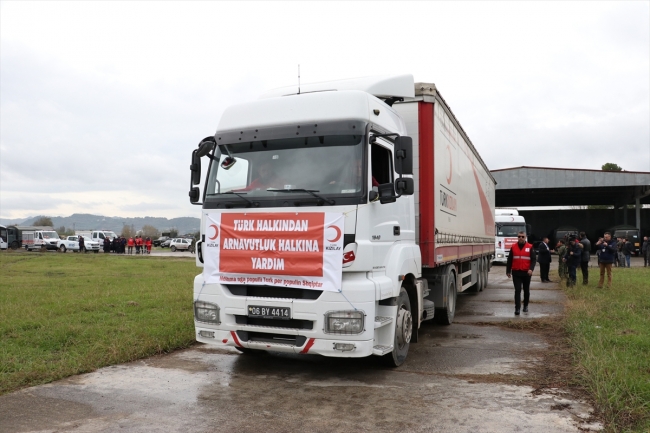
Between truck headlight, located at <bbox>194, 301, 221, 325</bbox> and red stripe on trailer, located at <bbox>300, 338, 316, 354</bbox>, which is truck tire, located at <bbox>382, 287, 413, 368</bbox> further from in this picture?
truck headlight, located at <bbox>194, 301, 221, 325</bbox>

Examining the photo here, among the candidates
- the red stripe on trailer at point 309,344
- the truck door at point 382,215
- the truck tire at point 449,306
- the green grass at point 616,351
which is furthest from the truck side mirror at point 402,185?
the truck tire at point 449,306

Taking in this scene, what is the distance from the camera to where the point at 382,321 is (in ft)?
19.8

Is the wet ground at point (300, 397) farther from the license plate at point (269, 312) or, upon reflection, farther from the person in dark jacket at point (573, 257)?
the person in dark jacket at point (573, 257)

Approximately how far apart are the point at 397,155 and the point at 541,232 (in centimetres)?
5649

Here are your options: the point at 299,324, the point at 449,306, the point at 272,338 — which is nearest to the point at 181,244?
the point at 449,306

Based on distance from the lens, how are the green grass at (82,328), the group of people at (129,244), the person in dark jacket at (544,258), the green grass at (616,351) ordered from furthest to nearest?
the group of people at (129,244) < the person in dark jacket at (544,258) < the green grass at (82,328) < the green grass at (616,351)

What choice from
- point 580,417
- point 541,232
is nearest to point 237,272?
point 580,417

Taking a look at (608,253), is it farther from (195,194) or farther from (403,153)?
(195,194)

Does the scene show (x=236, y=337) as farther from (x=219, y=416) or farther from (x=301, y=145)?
(x=301, y=145)

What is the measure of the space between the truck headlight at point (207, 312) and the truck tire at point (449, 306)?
456 cm

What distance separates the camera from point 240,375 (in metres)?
6.41

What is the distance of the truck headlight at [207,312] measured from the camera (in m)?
6.22

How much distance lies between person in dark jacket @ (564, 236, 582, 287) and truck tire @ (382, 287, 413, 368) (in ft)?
35.5

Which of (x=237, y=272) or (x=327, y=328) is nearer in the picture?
(x=327, y=328)
